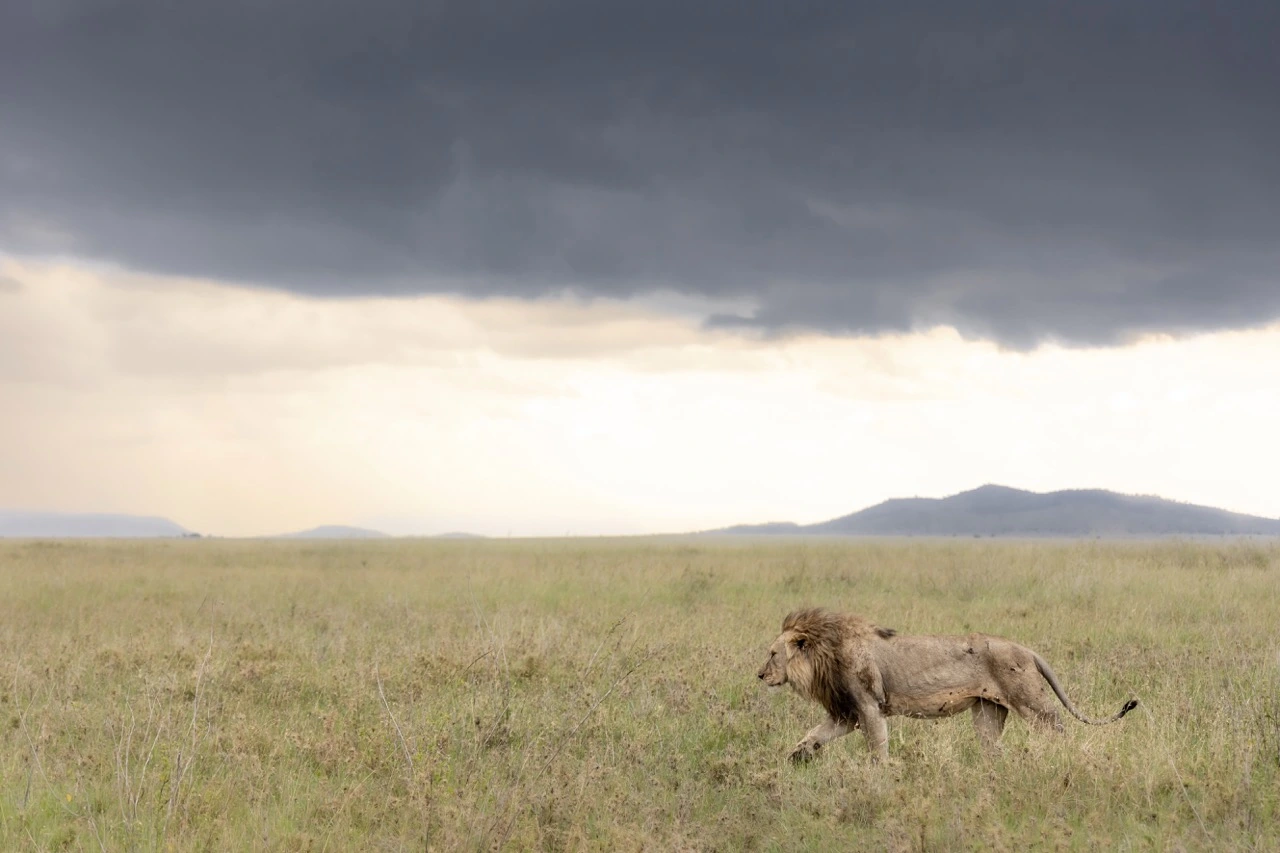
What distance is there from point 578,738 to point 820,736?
1.98m

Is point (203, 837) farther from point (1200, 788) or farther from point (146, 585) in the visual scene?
point (146, 585)

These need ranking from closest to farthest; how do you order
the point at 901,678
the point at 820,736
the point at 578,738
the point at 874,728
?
the point at 874,728
the point at 901,678
the point at 820,736
the point at 578,738

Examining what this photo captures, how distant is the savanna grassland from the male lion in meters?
0.25

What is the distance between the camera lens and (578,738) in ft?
26.0

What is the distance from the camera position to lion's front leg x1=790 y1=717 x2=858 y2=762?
732cm

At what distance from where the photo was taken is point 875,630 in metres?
7.41

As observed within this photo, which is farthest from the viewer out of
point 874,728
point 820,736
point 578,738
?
point 578,738

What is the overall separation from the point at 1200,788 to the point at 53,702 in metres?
9.77

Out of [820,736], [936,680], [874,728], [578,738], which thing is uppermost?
[936,680]

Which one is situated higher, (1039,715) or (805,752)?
(1039,715)

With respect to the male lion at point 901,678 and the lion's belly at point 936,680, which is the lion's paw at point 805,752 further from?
the lion's belly at point 936,680

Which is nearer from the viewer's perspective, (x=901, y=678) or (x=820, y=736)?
(x=901, y=678)

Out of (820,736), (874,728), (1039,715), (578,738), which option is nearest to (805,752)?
(820,736)

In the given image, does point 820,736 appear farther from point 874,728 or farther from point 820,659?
point 820,659
